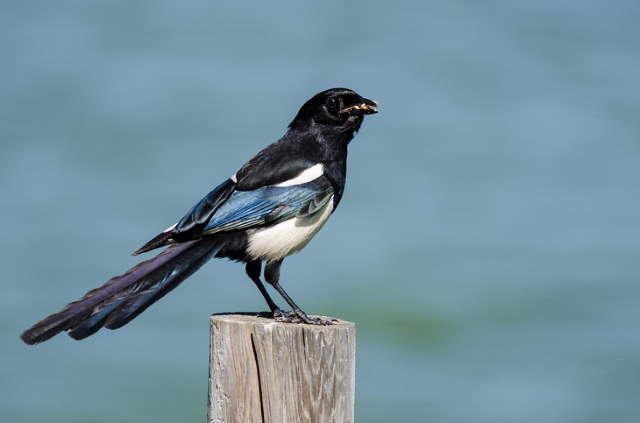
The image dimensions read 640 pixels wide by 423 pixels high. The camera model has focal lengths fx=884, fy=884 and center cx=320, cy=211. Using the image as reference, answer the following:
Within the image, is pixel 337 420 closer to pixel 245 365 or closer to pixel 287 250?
pixel 245 365

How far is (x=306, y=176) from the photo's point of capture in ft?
10.4

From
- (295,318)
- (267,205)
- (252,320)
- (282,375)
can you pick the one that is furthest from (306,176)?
(282,375)

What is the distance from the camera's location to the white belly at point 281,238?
10.1 ft

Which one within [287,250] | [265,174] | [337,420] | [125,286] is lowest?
[337,420]

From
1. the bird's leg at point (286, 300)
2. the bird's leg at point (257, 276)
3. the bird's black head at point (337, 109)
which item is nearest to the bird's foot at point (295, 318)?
the bird's leg at point (286, 300)

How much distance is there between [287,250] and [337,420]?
3.05 feet

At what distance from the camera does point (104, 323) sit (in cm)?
248

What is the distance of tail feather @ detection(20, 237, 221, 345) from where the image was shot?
7.84 ft

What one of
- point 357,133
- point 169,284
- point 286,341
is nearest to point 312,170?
point 357,133

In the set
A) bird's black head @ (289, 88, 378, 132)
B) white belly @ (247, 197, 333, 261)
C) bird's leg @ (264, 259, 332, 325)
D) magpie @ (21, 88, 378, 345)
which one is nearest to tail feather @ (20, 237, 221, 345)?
magpie @ (21, 88, 378, 345)

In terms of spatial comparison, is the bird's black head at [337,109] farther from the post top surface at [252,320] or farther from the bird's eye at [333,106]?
the post top surface at [252,320]

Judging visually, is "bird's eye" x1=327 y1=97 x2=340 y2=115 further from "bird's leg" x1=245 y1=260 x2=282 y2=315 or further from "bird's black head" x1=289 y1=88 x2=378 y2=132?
"bird's leg" x1=245 y1=260 x2=282 y2=315

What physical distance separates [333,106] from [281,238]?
0.64 meters

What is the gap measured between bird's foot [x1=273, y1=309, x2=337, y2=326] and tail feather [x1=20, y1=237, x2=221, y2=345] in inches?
11.8
